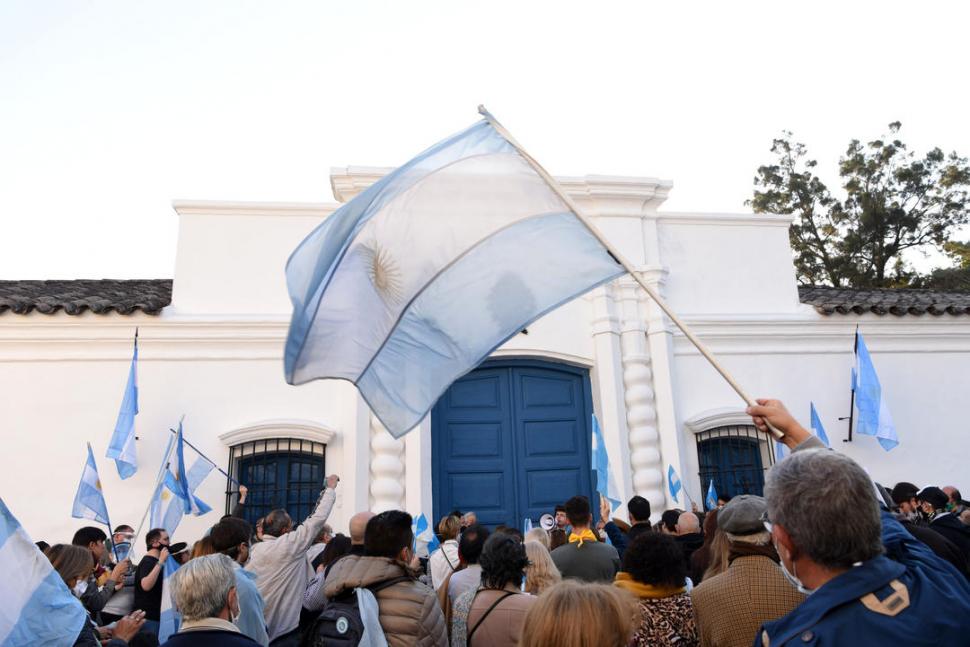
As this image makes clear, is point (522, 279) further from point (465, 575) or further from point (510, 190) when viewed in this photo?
point (465, 575)

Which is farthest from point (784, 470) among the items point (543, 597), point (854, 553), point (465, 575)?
point (465, 575)

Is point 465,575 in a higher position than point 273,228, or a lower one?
lower

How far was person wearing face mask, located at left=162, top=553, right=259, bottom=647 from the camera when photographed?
122 inches

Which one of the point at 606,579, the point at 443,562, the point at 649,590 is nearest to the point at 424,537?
the point at 443,562

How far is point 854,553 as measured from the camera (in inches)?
74.2

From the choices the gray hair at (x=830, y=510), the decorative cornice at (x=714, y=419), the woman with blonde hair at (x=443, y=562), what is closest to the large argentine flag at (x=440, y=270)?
the woman with blonde hair at (x=443, y=562)

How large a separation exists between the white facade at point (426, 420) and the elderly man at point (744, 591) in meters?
6.83

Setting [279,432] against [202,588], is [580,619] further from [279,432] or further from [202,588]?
[279,432]

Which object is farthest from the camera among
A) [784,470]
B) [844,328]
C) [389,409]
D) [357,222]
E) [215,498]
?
Result: [844,328]

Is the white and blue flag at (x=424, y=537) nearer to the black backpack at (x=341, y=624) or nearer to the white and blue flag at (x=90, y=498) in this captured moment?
the white and blue flag at (x=90, y=498)

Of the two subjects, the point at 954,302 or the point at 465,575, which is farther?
the point at 954,302

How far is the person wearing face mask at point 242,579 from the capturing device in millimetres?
4012

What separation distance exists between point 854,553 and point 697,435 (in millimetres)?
8879

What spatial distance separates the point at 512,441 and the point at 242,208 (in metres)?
4.80
